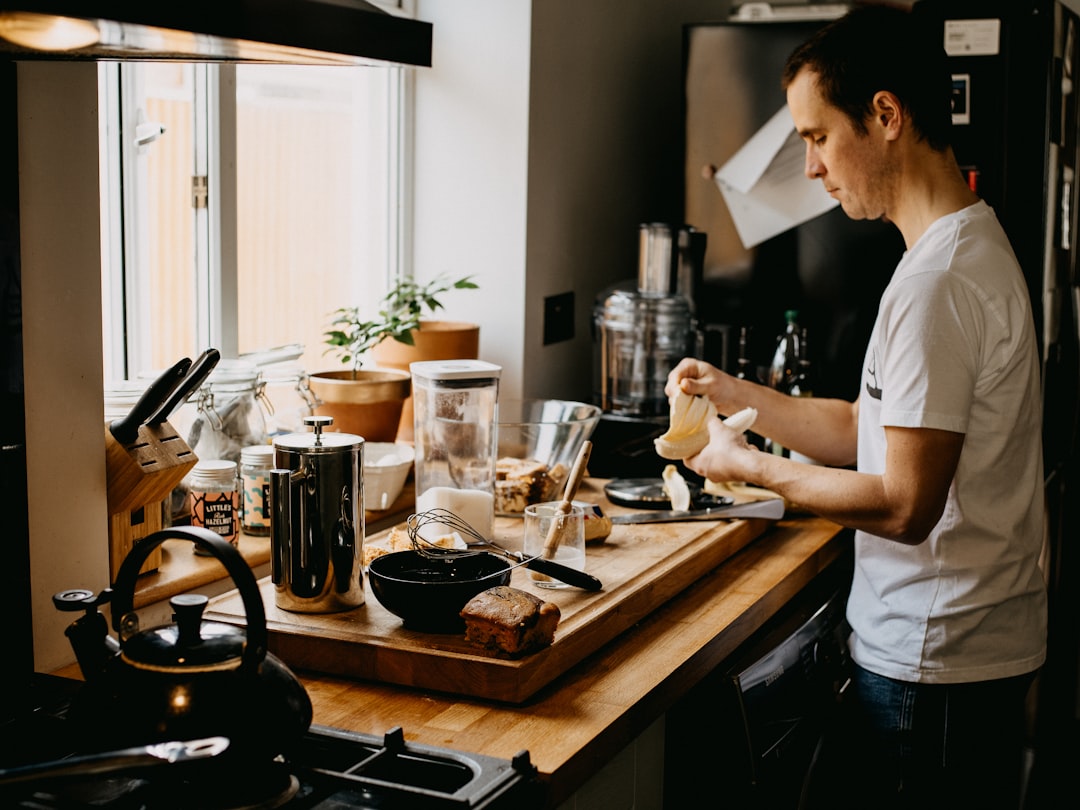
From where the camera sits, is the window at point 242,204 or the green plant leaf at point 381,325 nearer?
the window at point 242,204

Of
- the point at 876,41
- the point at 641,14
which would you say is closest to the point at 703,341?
the point at 641,14

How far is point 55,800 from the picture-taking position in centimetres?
117

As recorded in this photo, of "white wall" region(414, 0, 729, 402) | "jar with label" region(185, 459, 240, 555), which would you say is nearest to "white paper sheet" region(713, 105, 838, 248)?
"white wall" region(414, 0, 729, 402)

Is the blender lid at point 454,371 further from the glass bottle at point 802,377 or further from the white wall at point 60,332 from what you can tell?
the glass bottle at point 802,377

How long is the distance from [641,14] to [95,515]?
2.17 meters

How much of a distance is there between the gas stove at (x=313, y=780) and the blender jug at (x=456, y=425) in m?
0.84

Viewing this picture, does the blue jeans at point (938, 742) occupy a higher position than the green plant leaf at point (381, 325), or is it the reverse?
the green plant leaf at point (381, 325)

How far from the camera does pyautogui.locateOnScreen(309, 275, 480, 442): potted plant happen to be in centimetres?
235

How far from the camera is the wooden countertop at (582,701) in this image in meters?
Answer: 1.40

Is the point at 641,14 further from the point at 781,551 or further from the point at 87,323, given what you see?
the point at 87,323

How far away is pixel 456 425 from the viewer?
2.19m

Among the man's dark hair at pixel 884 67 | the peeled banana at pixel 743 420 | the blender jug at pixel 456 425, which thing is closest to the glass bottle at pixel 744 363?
the peeled banana at pixel 743 420

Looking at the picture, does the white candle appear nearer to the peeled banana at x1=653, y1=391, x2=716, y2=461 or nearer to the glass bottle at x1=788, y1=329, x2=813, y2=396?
the peeled banana at x1=653, y1=391, x2=716, y2=461

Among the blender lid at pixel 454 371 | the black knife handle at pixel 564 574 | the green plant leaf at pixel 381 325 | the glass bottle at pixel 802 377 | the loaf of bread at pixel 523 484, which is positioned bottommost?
the black knife handle at pixel 564 574
